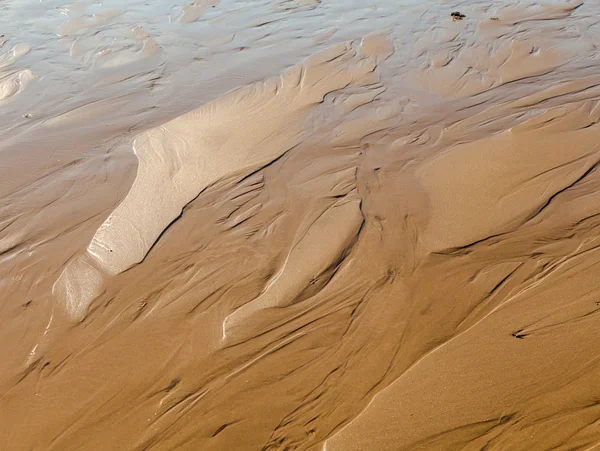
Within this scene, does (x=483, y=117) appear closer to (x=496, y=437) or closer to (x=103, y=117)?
(x=496, y=437)

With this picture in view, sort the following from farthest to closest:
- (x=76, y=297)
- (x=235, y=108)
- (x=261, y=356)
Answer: (x=235, y=108) → (x=76, y=297) → (x=261, y=356)

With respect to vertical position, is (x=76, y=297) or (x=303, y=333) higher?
(x=76, y=297)

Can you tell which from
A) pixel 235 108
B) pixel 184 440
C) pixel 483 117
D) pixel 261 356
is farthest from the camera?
pixel 235 108

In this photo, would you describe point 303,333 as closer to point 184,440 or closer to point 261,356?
point 261,356

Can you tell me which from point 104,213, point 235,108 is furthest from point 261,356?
point 235,108

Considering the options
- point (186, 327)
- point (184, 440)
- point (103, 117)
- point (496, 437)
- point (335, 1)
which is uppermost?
point (335, 1)

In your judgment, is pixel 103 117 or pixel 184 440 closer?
pixel 184 440

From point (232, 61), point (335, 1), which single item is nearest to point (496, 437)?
point (232, 61)
